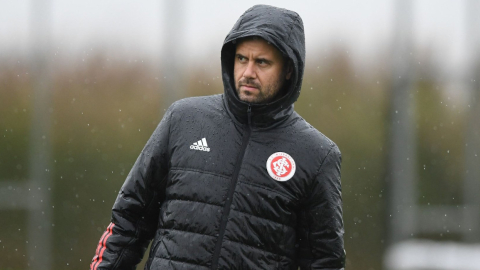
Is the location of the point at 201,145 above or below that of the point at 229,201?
above

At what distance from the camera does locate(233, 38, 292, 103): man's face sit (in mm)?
2131

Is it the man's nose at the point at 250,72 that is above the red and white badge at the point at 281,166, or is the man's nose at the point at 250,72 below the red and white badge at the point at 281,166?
above

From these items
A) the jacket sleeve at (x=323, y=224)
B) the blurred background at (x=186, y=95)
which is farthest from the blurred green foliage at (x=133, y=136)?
the jacket sleeve at (x=323, y=224)

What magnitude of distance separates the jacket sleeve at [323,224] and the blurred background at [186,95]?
4.61 m

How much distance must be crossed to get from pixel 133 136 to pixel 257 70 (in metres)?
5.19

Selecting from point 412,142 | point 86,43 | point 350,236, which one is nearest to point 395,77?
point 412,142

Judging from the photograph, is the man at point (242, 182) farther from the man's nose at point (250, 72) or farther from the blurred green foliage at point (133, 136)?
the blurred green foliage at point (133, 136)

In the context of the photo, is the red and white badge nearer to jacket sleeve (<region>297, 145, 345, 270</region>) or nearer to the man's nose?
jacket sleeve (<region>297, 145, 345, 270</region>)

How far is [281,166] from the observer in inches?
80.6

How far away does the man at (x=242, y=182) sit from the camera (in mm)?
1988

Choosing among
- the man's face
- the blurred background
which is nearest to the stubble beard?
the man's face

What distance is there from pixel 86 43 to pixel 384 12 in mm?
3280

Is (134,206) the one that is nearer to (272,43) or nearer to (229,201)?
(229,201)

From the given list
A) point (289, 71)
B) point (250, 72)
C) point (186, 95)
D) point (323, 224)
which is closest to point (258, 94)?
point (250, 72)
